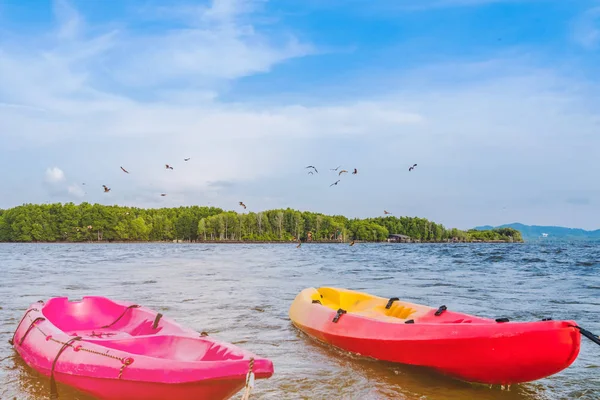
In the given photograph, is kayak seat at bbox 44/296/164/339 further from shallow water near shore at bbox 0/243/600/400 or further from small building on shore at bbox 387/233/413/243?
small building on shore at bbox 387/233/413/243

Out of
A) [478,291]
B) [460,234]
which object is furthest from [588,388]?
[460,234]

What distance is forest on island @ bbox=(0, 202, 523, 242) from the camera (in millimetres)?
128875

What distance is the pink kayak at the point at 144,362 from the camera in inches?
171

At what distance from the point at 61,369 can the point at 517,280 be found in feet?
61.5

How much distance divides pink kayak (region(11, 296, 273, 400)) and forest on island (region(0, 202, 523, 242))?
120722mm

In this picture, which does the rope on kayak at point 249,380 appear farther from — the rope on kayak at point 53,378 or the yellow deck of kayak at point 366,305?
the yellow deck of kayak at point 366,305

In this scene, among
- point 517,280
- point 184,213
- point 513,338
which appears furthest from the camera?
point 184,213

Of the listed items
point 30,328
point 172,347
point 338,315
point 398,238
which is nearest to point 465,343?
point 338,315

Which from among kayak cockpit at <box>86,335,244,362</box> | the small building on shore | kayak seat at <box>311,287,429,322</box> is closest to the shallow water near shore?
kayak cockpit at <box>86,335,244,362</box>

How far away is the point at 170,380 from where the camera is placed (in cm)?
441

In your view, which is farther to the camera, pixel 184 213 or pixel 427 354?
pixel 184 213

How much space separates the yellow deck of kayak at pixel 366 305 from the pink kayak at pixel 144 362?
3.41 m

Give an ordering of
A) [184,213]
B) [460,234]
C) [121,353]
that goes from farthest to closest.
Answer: [460,234] → [184,213] → [121,353]

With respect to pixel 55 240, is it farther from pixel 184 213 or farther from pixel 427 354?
pixel 427 354
